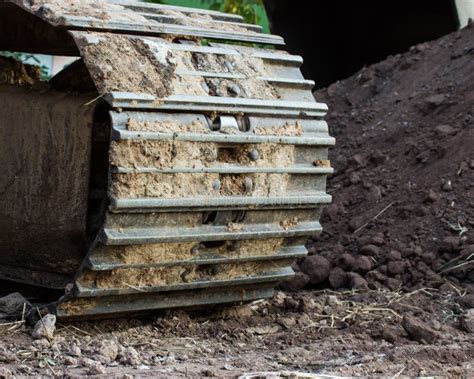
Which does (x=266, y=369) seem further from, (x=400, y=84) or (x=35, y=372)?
(x=400, y=84)

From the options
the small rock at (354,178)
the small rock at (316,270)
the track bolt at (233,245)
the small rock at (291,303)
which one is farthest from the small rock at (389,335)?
the small rock at (354,178)

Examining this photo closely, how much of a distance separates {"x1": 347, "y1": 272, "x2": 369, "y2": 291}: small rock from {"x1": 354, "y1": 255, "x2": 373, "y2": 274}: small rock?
0.11 m

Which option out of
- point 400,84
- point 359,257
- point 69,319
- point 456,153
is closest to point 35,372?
point 69,319

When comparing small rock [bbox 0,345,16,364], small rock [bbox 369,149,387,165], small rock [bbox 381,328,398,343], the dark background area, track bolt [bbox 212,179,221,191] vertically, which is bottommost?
small rock [bbox 0,345,16,364]

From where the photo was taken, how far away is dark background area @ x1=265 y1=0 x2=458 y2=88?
10945mm

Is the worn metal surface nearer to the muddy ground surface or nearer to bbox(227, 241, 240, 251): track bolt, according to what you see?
the muddy ground surface

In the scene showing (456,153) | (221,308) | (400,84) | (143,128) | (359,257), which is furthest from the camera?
(400,84)

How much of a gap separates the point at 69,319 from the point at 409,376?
56.7 inches

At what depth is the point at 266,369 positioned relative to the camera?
4.70m

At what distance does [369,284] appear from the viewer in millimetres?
6637

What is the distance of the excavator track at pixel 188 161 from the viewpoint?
15.8 ft

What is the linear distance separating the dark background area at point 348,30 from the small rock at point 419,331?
18.9 feet

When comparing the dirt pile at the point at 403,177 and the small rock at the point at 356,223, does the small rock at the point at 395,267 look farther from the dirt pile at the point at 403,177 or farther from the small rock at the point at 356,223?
the small rock at the point at 356,223

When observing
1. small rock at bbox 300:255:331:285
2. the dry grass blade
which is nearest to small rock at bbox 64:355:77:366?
small rock at bbox 300:255:331:285
